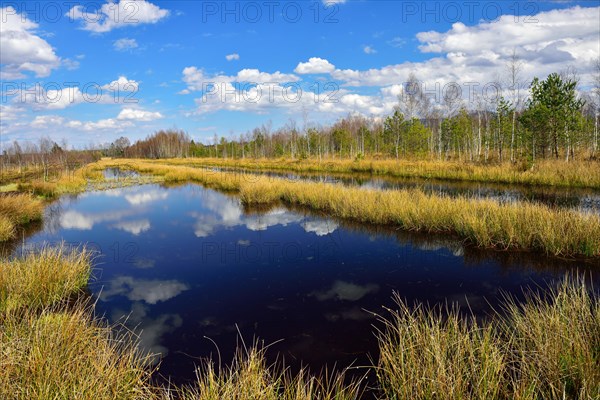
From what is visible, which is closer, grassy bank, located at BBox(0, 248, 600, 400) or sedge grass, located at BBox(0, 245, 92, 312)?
grassy bank, located at BBox(0, 248, 600, 400)

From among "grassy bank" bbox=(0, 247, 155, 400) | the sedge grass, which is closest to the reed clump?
the sedge grass

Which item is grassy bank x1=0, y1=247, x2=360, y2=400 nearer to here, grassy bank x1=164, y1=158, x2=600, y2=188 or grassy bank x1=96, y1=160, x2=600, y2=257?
grassy bank x1=96, y1=160, x2=600, y2=257

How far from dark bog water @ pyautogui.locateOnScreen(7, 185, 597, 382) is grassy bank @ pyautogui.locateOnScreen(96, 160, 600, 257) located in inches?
24.7

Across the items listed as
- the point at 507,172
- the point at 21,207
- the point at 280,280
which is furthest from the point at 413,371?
the point at 507,172

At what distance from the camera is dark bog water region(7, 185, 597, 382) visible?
238 inches

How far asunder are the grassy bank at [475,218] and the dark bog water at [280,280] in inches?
24.7

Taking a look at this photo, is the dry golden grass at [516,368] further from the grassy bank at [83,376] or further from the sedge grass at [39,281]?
the sedge grass at [39,281]

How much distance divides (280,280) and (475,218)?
22.4ft

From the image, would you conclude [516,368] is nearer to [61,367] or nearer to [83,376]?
[83,376]

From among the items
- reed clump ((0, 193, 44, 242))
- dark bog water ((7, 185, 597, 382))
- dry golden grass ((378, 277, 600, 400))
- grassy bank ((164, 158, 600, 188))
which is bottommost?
dark bog water ((7, 185, 597, 382))

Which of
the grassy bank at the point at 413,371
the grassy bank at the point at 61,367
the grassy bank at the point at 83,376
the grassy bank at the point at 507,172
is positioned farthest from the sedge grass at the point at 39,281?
the grassy bank at the point at 507,172

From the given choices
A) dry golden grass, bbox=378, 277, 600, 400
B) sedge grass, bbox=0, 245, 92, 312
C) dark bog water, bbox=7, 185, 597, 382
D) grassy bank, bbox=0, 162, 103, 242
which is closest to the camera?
dry golden grass, bbox=378, 277, 600, 400

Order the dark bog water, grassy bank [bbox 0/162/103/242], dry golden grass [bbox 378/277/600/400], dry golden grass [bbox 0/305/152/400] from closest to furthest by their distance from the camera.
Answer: dry golden grass [bbox 0/305/152/400], dry golden grass [bbox 378/277/600/400], the dark bog water, grassy bank [bbox 0/162/103/242]

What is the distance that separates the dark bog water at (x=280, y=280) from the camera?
6.05m
